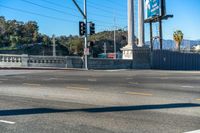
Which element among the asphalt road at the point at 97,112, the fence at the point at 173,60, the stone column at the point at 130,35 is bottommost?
the asphalt road at the point at 97,112

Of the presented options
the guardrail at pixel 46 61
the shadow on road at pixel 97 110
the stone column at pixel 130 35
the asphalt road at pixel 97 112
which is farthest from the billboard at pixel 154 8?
the shadow on road at pixel 97 110

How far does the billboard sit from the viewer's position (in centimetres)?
6159

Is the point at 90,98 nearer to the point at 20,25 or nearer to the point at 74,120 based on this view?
the point at 74,120

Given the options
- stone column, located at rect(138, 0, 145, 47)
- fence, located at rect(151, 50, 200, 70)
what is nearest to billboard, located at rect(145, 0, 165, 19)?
stone column, located at rect(138, 0, 145, 47)

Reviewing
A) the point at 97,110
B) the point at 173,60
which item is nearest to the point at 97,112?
the point at 97,110

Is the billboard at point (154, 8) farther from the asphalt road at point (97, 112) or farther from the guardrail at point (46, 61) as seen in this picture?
the asphalt road at point (97, 112)

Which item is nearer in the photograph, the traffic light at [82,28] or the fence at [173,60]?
the traffic light at [82,28]

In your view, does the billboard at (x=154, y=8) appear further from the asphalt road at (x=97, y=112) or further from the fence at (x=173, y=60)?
the asphalt road at (x=97, y=112)

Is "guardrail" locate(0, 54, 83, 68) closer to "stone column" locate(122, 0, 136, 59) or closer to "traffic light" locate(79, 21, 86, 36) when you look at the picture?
"traffic light" locate(79, 21, 86, 36)

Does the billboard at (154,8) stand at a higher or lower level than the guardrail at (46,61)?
higher

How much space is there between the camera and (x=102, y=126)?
8680 mm

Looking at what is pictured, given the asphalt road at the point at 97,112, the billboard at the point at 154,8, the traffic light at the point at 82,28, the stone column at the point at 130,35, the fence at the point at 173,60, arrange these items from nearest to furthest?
the asphalt road at the point at 97,112 < the traffic light at the point at 82,28 < the stone column at the point at 130,35 < the fence at the point at 173,60 < the billboard at the point at 154,8

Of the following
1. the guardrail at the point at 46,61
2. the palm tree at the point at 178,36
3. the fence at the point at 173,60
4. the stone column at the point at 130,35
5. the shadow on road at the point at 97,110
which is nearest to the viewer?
the shadow on road at the point at 97,110

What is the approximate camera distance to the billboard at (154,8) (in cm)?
6159
